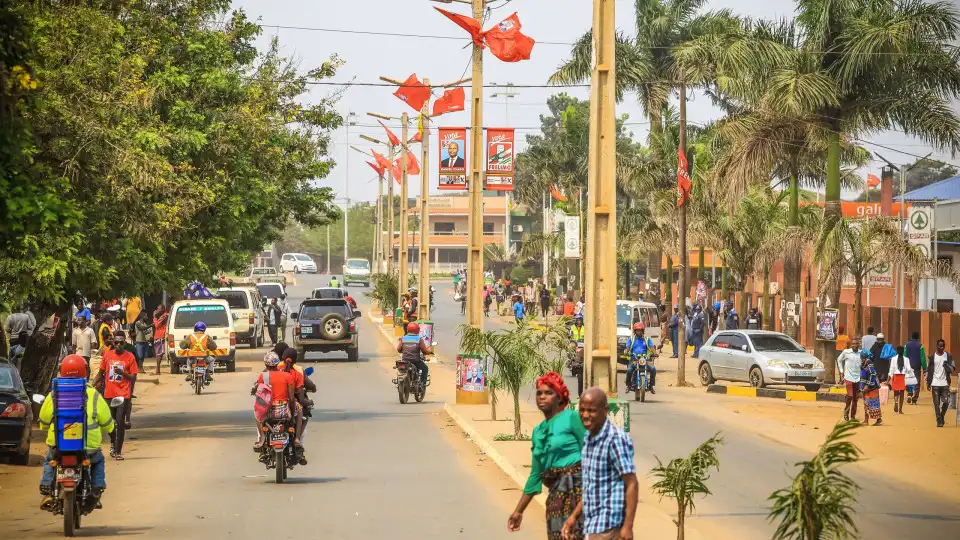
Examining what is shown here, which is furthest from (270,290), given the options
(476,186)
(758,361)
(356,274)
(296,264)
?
(296,264)

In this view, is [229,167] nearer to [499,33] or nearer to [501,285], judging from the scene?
[499,33]

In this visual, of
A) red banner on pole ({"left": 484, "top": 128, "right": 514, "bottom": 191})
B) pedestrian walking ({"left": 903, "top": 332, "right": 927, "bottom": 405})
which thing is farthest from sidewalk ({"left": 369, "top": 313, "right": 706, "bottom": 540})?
pedestrian walking ({"left": 903, "top": 332, "right": 927, "bottom": 405})

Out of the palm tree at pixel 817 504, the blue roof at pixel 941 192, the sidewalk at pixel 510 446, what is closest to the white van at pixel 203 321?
the sidewalk at pixel 510 446

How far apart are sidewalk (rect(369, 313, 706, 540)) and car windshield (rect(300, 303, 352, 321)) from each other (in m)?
8.93

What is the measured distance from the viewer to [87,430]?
13.3m

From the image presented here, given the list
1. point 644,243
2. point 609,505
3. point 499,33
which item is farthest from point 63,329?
point 644,243

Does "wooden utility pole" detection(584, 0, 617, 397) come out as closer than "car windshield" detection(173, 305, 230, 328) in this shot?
Yes

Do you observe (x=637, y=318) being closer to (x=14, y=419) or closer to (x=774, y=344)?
(x=774, y=344)

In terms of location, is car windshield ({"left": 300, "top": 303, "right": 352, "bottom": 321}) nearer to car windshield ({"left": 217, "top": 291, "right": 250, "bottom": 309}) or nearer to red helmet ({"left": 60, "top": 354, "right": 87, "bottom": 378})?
car windshield ({"left": 217, "top": 291, "right": 250, "bottom": 309})

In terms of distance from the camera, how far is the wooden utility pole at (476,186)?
27453mm

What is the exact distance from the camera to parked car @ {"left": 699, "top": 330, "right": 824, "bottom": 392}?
34812 mm

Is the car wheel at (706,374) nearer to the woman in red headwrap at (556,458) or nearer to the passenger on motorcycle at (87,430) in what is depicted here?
the passenger on motorcycle at (87,430)

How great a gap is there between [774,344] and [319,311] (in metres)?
14.8

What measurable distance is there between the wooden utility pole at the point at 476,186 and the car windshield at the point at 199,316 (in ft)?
43.4
